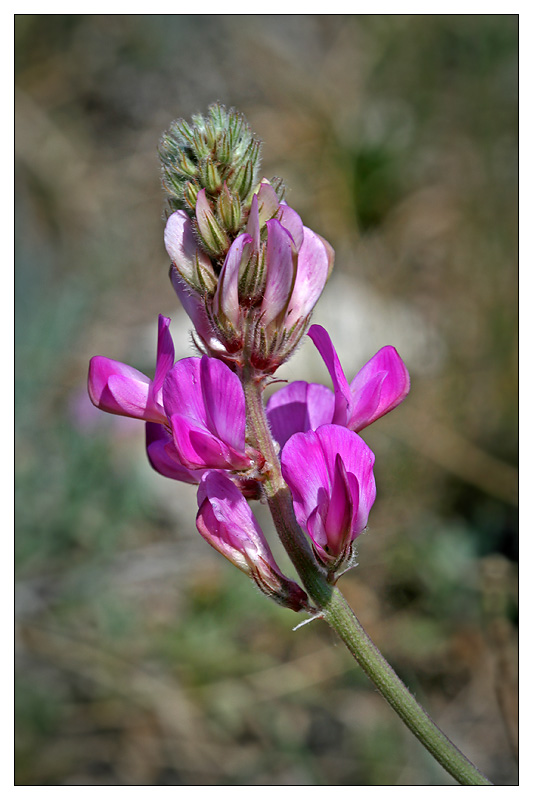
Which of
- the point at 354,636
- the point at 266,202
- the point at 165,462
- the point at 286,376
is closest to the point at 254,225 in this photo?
the point at 266,202

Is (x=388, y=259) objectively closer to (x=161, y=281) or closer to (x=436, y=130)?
(x=436, y=130)

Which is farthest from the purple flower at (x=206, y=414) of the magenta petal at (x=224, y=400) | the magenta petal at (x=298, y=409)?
the magenta petal at (x=298, y=409)

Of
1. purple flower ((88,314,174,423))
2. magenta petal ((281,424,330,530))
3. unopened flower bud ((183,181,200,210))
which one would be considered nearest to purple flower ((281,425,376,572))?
magenta petal ((281,424,330,530))

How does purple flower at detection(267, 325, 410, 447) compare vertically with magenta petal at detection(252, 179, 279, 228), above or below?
below

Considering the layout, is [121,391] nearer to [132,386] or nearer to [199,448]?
[132,386]

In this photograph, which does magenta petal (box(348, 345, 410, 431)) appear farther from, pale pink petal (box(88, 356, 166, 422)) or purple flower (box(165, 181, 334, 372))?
pale pink petal (box(88, 356, 166, 422))

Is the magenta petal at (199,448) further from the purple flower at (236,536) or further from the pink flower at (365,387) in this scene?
the pink flower at (365,387)
